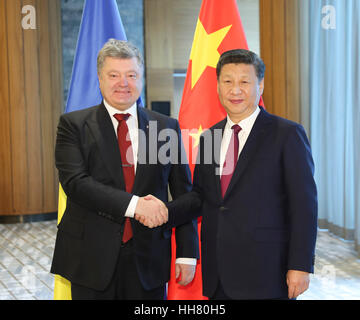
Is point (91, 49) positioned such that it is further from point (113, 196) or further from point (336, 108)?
point (336, 108)

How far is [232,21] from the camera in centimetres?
265

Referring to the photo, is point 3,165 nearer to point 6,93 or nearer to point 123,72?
point 6,93

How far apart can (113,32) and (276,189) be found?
1.48m

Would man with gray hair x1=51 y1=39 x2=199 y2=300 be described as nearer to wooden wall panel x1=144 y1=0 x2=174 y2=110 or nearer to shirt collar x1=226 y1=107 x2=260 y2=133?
shirt collar x1=226 y1=107 x2=260 y2=133

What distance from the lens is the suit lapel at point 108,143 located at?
1771mm

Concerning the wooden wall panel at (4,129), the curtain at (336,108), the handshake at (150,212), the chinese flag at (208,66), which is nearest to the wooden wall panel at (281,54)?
the curtain at (336,108)

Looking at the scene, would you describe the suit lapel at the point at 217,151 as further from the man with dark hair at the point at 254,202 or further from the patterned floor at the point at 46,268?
the patterned floor at the point at 46,268

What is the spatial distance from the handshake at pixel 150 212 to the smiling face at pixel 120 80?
0.42 meters

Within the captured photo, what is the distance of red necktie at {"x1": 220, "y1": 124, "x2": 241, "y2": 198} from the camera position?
1.77 meters

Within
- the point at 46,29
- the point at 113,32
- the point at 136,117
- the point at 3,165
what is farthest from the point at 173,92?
the point at 136,117

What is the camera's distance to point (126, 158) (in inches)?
71.3

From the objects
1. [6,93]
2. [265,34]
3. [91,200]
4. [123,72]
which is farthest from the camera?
[6,93]

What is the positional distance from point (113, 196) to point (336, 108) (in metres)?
4.23

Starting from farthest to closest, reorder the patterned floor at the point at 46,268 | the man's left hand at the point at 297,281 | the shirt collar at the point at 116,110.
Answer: the patterned floor at the point at 46,268 → the shirt collar at the point at 116,110 → the man's left hand at the point at 297,281
